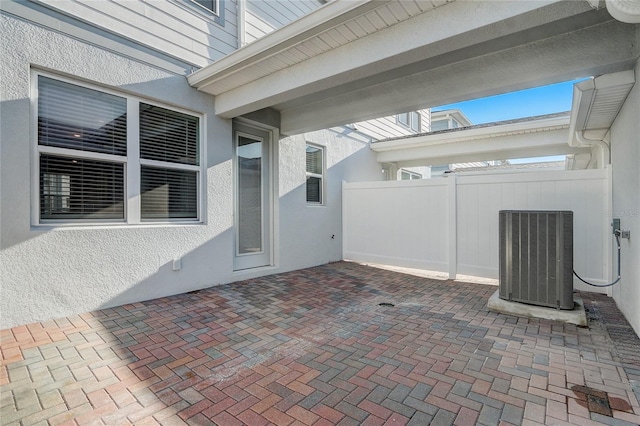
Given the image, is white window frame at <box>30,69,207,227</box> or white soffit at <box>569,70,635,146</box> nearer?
white soffit at <box>569,70,635,146</box>

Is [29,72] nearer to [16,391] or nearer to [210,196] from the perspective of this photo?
[210,196]

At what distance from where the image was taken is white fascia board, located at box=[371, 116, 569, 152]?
6496 mm

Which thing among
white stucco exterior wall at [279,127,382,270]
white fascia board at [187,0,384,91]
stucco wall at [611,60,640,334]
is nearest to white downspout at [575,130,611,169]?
stucco wall at [611,60,640,334]

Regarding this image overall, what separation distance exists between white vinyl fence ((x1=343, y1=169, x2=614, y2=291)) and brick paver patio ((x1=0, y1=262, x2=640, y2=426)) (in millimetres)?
1347

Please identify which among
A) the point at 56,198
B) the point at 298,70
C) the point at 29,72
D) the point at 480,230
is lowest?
the point at 480,230

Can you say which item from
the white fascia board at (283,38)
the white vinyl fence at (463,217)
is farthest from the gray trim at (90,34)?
the white vinyl fence at (463,217)

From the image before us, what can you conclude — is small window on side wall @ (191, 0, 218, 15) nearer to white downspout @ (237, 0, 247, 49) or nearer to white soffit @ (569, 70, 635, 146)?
white downspout @ (237, 0, 247, 49)

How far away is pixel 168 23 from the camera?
4.57 meters

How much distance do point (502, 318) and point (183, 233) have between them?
14.7ft

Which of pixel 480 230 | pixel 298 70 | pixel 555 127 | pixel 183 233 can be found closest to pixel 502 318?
pixel 480 230

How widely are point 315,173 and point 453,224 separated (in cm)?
335

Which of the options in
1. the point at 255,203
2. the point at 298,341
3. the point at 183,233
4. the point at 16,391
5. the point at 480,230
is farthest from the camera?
the point at 255,203

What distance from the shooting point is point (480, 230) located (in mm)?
5801

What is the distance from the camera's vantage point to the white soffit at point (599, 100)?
3318 mm
